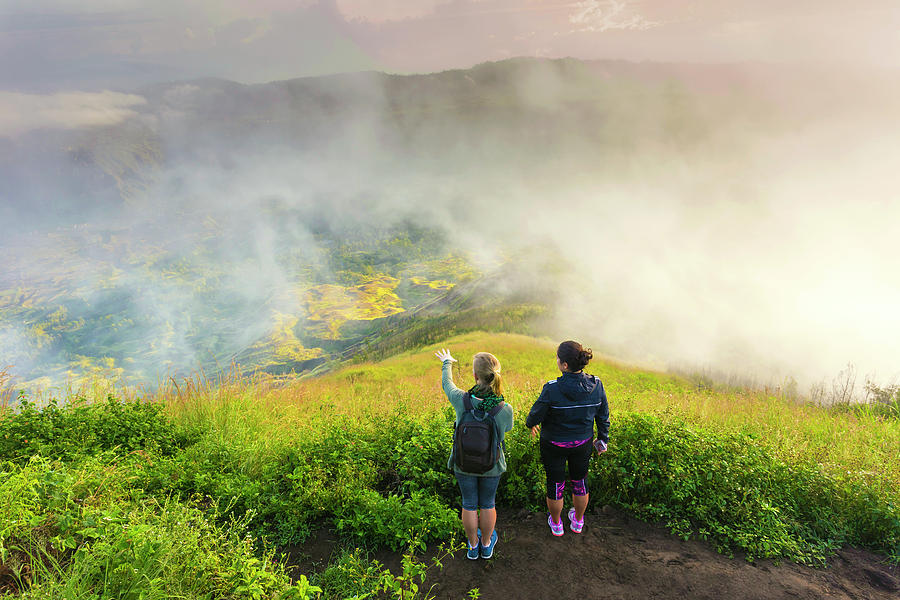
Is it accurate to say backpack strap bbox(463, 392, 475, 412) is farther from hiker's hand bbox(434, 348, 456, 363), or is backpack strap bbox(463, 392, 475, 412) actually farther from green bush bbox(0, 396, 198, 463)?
green bush bbox(0, 396, 198, 463)

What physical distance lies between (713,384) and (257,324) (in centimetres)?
6514

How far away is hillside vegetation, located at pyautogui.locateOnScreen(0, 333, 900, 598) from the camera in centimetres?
436

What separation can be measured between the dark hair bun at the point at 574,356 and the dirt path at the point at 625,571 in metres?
2.52

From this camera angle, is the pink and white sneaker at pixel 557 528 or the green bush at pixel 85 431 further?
the green bush at pixel 85 431

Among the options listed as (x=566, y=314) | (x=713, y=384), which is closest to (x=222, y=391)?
(x=713, y=384)

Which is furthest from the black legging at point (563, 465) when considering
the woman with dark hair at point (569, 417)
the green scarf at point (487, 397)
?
the green scarf at point (487, 397)

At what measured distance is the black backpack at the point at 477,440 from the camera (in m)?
4.93

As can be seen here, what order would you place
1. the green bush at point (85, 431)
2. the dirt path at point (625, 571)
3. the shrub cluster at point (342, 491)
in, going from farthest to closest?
the green bush at point (85, 431) → the dirt path at point (625, 571) → the shrub cluster at point (342, 491)

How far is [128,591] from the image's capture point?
384 centimetres

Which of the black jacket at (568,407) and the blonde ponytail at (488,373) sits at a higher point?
the blonde ponytail at (488,373)

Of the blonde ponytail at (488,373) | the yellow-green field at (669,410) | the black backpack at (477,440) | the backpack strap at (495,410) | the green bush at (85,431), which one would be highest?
the blonde ponytail at (488,373)

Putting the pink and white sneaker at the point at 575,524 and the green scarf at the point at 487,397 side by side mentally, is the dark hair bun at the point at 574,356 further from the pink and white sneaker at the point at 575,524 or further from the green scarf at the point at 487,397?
the pink and white sneaker at the point at 575,524

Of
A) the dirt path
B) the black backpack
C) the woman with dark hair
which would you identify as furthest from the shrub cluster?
the black backpack

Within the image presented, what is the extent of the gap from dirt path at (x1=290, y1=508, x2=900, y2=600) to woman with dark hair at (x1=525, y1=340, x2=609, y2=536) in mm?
679
